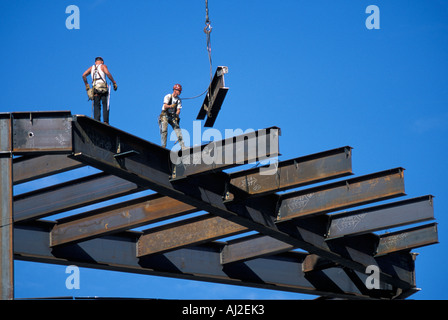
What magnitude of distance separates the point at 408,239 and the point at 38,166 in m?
9.48

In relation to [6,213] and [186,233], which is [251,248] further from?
[6,213]

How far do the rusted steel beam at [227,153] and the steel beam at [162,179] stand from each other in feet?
0.98

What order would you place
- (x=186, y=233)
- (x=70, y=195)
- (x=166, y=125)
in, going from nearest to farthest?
(x=166, y=125)
(x=70, y=195)
(x=186, y=233)

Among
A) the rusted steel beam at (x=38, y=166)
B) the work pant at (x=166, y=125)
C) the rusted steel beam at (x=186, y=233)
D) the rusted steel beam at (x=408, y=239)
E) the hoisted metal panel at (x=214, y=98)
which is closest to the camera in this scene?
the rusted steel beam at (x=38, y=166)

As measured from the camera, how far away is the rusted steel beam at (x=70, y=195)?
21.6m

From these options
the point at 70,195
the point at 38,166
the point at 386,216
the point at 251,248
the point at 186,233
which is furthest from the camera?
the point at 251,248

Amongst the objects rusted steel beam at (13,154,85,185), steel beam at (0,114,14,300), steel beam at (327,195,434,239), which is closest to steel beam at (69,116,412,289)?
steel beam at (327,195,434,239)

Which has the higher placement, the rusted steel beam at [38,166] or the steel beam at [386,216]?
the rusted steel beam at [38,166]

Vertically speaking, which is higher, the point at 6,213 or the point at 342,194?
the point at 342,194

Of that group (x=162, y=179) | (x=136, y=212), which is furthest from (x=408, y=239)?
(x=162, y=179)

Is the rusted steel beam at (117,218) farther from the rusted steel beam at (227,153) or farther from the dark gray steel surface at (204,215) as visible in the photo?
the rusted steel beam at (227,153)

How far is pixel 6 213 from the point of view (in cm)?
1855

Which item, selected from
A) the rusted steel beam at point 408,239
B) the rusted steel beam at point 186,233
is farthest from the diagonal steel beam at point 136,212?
the rusted steel beam at point 408,239
